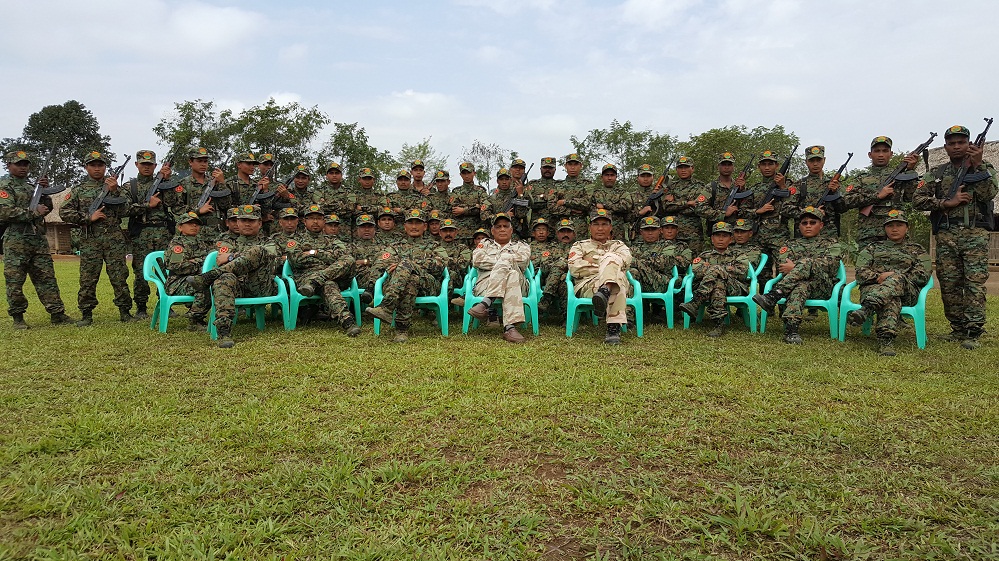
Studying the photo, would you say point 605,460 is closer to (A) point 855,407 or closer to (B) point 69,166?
(A) point 855,407

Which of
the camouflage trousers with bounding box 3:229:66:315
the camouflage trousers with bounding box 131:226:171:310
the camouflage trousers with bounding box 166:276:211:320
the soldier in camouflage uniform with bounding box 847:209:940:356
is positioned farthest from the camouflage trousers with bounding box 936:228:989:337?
the camouflage trousers with bounding box 3:229:66:315

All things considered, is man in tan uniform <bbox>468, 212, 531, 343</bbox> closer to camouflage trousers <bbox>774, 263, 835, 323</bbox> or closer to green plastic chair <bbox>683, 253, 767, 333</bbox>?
green plastic chair <bbox>683, 253, 767, 333</bbox>

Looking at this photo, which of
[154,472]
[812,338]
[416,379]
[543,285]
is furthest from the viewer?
[543,285]

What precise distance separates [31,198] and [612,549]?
7.45 metres

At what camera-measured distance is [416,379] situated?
3895 mm

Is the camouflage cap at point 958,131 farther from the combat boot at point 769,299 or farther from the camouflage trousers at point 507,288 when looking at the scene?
the camouflage trousers at point 507,288

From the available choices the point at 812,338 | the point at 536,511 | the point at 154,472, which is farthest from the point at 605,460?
the point at 812,338

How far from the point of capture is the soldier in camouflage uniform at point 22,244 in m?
6.05

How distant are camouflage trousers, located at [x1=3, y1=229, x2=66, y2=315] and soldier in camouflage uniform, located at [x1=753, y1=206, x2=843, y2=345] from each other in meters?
7.82

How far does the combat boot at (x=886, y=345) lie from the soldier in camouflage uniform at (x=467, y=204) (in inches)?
197

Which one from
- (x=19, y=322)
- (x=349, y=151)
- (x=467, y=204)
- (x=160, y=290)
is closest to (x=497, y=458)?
(x=160, y=290)

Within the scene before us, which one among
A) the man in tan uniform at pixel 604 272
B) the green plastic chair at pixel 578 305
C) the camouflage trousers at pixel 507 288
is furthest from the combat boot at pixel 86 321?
the man in tan uniform at pixel 604 272

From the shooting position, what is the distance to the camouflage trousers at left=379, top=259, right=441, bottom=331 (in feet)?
17.9

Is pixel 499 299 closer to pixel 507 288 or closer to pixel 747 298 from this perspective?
pixel 507 288
